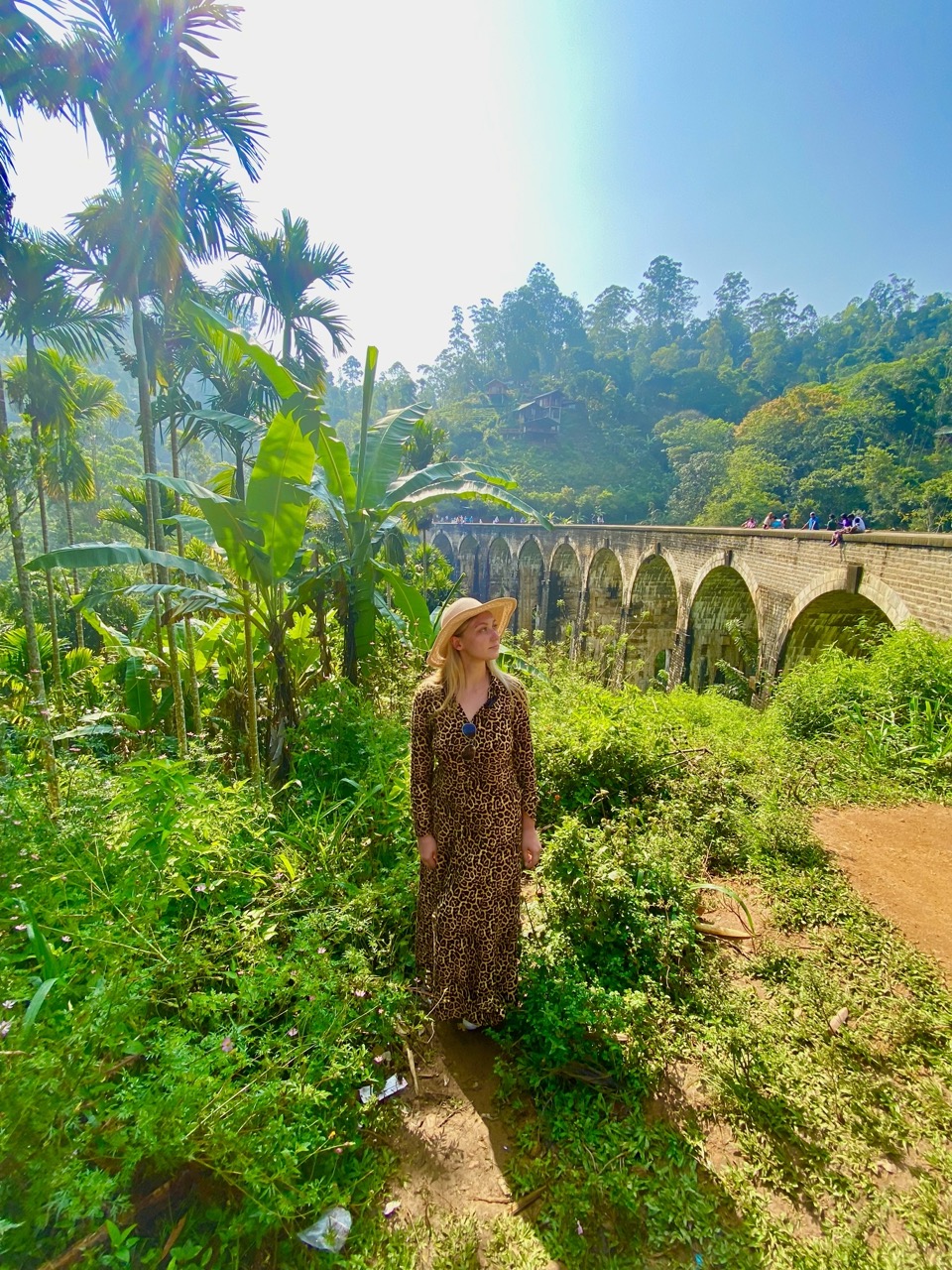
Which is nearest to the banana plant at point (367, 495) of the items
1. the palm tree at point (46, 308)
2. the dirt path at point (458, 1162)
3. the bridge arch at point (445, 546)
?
the dirt path at point (458, 1162)

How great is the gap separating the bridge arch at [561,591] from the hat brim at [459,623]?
16.3m

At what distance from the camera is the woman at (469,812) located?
1783 mm

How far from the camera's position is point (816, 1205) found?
4.74ft

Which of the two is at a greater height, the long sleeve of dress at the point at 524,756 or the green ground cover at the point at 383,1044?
the long sleeve of dress at the point at 524,756

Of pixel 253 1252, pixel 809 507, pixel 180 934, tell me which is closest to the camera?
pixel 253 1252

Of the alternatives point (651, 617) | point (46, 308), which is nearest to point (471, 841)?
point (46, 308)

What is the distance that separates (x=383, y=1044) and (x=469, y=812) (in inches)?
29.1

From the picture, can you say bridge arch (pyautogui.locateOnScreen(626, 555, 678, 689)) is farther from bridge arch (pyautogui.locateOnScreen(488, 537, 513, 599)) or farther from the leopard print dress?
the leopard print dress

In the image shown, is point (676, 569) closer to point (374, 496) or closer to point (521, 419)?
point (374, 496)

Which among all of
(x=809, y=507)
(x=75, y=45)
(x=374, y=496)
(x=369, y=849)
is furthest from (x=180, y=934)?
(x=809, y=507)

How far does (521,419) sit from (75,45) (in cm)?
4051

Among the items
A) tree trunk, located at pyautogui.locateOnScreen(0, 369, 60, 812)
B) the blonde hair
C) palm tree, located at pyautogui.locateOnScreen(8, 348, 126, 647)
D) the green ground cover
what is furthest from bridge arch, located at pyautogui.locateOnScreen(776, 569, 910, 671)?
palm tree, located at pyautogui.locateOnScreen(8, 348, 126, 647)

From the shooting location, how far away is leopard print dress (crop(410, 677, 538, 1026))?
1788 millimetres

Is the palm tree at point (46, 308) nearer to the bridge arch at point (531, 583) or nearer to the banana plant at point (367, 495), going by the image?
the banana plant at point (367, 495)
